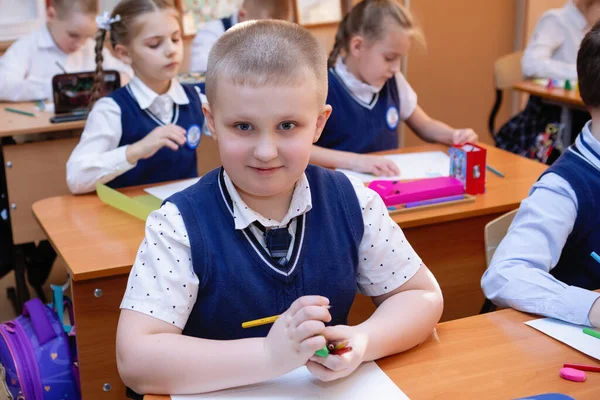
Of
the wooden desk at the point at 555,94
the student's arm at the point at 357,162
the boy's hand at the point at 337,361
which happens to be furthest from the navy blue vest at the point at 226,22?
the boy's hand at the point at 337,361

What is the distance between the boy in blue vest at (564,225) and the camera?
145cm

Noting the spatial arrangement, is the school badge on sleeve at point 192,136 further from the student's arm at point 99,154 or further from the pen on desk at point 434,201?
the pen on desk at point 434,201

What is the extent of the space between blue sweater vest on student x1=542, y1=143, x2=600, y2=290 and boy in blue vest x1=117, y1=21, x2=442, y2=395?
41 centimetres

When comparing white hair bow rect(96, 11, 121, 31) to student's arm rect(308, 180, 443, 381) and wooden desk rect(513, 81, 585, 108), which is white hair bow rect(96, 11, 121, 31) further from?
wooden desk rect(513, 81, 585, 108)

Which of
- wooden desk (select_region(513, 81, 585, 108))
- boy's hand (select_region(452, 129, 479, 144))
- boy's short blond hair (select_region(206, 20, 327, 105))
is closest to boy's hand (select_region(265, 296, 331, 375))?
boy's short blond hair (select_region(206, 20, 327, 105))

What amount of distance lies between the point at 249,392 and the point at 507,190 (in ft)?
4.52

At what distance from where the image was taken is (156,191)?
2205 millimetres

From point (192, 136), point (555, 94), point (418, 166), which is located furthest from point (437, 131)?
point (555, 94)

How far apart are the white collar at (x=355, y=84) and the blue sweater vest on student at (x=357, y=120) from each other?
2cm

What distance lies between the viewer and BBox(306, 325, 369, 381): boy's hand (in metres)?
1.08

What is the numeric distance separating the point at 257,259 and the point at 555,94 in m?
2.65

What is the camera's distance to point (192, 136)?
2596 millimetres

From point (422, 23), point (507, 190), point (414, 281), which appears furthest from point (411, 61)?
point (414, 281)

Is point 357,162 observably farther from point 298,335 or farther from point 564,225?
point 298,335
